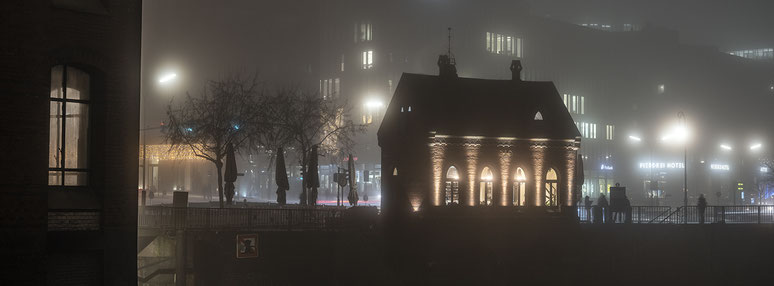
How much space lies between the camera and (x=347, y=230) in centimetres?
3719

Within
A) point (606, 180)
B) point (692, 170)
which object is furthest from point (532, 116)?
point (692, 170)

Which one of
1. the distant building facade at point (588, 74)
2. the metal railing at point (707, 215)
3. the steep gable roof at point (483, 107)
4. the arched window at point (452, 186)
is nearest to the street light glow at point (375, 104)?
the distant building facade at point (588, 74)

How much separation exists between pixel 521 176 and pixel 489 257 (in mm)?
4743

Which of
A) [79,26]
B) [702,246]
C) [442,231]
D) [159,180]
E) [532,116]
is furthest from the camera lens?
[159,180]


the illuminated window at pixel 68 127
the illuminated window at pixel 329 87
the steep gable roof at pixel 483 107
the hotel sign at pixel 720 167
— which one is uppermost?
the illuminated window at pixel 329 87

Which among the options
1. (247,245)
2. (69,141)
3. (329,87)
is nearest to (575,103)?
(329,87)

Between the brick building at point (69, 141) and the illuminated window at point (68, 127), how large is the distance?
2 cm

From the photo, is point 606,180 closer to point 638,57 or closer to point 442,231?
point 638,57

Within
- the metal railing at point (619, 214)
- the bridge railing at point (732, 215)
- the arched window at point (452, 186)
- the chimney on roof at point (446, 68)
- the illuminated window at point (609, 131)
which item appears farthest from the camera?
the illuminated window at point (609, 131)

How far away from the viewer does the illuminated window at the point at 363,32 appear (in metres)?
115

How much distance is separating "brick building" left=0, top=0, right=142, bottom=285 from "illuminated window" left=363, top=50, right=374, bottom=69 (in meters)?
96.5

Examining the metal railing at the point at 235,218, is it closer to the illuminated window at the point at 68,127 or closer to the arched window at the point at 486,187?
the arched window at the point at 486,187

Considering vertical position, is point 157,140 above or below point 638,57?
below

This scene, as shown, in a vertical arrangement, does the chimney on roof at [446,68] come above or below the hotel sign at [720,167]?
above
